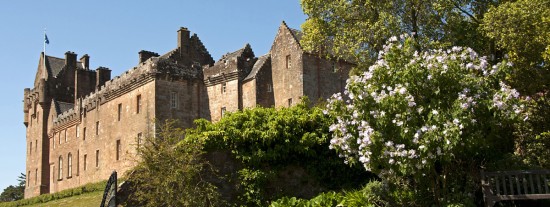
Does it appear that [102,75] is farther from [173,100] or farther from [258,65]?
[258,65]

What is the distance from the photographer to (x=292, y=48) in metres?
34.8

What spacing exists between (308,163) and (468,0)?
846 centimetres

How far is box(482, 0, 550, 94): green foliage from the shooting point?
711 inches

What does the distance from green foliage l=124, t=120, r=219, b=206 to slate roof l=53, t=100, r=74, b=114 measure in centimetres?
3726

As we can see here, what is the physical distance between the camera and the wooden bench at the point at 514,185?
15414mm

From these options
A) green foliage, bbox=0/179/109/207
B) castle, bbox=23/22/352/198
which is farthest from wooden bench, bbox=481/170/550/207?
green foliage, bbox=0/179/109/207

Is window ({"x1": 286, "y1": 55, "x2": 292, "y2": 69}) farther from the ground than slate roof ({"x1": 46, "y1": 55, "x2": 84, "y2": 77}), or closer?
closer

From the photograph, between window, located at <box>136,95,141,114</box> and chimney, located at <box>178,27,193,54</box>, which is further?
chimney, located at <box>178,27,193,54</box>

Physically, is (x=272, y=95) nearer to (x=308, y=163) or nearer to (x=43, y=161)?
(x=308, y=163)

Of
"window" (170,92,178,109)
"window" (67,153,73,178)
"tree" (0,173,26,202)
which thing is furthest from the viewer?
"tree" (0,173,26,202)

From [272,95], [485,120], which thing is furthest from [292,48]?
[485,120]

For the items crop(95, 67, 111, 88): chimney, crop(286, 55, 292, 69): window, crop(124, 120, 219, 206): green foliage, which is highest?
crop(95, 67, 111, 88): chimney

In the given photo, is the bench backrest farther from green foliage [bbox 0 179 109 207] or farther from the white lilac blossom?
green foliage [bbox 0 179 109 207]

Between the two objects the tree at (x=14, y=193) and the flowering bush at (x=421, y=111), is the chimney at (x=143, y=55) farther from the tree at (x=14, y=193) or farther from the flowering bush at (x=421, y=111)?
the tree at (x=14, y=193)
